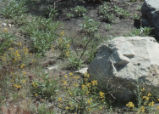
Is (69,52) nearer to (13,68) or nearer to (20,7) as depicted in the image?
(13,68)

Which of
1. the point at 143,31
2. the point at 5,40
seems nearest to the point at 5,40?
the point at 5,40

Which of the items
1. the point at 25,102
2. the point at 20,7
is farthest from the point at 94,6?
the point at 25,102

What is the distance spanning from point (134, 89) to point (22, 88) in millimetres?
1918

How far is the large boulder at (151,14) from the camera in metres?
7.68

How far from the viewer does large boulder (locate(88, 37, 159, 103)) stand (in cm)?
499

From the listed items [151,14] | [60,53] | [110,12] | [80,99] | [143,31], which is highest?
[151,14]

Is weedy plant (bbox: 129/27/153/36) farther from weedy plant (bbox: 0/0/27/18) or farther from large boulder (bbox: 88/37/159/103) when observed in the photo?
weedy plant (bbox: 0/0/27/18)

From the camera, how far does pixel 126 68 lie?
16.7 ft

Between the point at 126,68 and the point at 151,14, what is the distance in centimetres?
Answer: 319

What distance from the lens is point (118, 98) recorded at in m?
5.17

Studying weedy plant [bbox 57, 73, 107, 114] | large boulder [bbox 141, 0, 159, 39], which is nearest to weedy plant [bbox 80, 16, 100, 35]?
large boulder [bbox 141, 0, 159, 39]

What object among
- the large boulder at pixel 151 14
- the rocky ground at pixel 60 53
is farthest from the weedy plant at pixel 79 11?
the large boulder at pixel 151 14

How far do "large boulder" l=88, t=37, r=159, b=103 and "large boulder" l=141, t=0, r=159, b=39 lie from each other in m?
2.25

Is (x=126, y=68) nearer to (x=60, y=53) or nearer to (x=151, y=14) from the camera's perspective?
(x=60, y=53)
